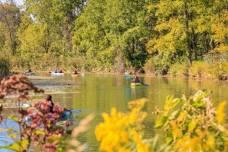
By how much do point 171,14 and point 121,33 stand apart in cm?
Result: 1222

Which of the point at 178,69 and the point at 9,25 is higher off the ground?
the point at 9,25

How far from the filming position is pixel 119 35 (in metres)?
71.1

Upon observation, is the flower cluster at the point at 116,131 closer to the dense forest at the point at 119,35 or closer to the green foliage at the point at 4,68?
the green foliage at the point at 4,68

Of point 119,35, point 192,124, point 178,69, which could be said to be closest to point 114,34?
point 119,35

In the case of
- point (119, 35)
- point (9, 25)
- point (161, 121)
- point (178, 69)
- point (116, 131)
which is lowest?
point (178, 69)

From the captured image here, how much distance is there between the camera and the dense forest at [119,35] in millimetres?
54969

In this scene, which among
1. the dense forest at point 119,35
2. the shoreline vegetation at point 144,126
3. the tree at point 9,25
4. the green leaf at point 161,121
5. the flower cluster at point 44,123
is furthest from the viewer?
the tree at point 9,25

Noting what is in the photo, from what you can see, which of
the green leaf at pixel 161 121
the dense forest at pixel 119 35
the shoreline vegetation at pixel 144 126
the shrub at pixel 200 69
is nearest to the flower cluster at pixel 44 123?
the shoreline vegetation at pixel 144 126

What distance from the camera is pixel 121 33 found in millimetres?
71438

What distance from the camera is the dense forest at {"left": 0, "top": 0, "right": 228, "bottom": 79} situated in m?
55.0

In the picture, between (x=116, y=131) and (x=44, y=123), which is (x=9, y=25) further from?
(x=116, y=131)

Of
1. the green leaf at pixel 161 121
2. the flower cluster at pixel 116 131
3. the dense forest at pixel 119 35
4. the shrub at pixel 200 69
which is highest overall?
the dense forest at pixel 119 35

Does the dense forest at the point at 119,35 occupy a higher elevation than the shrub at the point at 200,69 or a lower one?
higher

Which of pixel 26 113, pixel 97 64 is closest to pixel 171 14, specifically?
pixel 97 64
